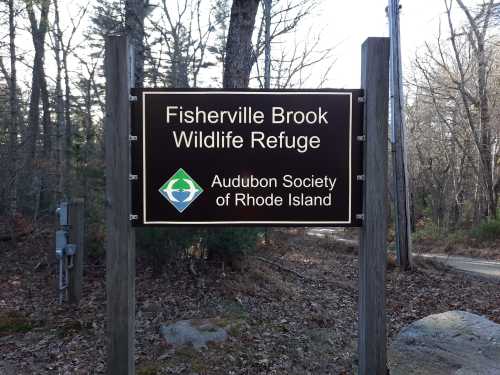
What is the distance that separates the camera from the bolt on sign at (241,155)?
3.11m

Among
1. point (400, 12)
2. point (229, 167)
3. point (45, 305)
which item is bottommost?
point (45, 305)

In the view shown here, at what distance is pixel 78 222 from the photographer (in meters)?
6.70

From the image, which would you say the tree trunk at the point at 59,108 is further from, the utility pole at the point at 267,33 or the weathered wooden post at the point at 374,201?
the weathered wooden post at the point at 374,201

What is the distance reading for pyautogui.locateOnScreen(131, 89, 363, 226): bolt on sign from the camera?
10.2 ft

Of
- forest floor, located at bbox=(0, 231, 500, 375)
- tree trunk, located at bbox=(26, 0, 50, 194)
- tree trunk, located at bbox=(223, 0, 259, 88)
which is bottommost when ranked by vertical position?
forest floor, located at bbox=(0, 231, 500, 375)

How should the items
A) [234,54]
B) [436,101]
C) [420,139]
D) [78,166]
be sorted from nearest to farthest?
[234,54], [78,166], [436,101], [420,139]

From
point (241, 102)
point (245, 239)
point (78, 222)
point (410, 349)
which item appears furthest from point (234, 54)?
point (410, 349)

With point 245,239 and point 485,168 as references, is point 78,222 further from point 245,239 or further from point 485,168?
point 485,168

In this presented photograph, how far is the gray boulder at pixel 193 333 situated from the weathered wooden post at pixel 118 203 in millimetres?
2105

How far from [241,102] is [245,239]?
454 cm

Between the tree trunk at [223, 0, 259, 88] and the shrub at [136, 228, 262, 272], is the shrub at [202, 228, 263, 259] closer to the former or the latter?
the shrub at [136, 228, 262, 272]

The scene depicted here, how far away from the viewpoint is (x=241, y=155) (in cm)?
313

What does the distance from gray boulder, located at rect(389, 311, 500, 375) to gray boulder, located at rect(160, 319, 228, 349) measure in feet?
6.99

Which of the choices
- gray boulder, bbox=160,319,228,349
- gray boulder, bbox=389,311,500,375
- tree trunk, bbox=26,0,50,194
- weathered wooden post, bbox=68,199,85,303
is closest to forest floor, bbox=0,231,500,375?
gray boulder, bbox=160,319,228,349
